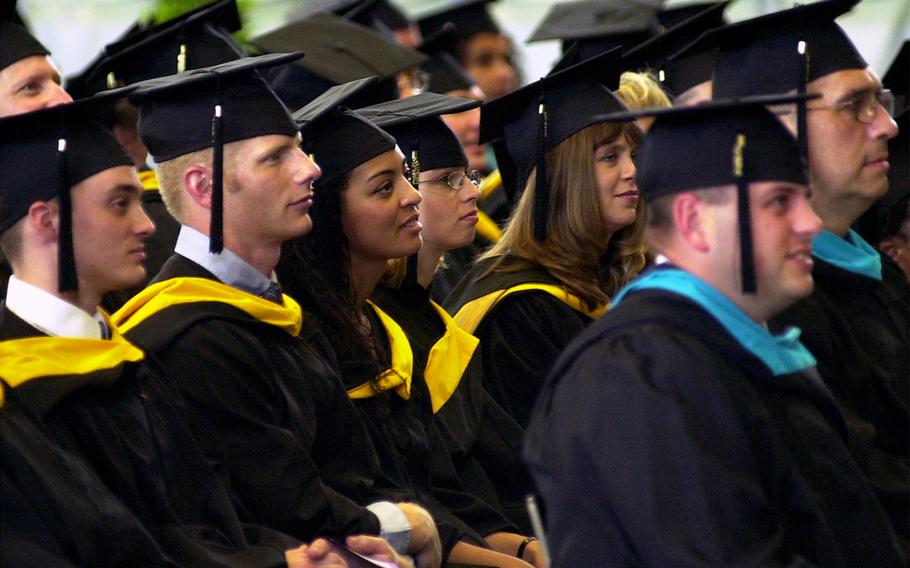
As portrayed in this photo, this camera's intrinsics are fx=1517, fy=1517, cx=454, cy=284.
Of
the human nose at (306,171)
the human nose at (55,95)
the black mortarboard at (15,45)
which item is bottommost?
the human nose at (306,171)

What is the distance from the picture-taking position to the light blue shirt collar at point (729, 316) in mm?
2838

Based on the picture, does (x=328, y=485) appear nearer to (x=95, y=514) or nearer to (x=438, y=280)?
(x=95, y=514)

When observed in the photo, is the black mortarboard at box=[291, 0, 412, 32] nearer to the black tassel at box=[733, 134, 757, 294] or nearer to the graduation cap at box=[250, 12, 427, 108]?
the graduation cap at box=[250, 12, 427, 108]

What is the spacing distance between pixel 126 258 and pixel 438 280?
311 cm

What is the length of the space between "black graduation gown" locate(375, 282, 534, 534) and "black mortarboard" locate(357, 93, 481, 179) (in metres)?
→ 0.44

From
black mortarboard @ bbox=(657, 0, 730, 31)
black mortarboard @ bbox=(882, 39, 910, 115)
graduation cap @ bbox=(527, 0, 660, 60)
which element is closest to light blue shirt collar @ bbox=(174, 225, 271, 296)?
black mortarboard @ bbox=(882, 39, 910, 115)

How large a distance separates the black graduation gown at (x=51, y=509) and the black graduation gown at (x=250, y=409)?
1.63ft

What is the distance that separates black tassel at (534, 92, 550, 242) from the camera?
4930mm

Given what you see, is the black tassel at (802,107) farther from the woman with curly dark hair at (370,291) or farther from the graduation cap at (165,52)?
the graduation cap at (165,52)

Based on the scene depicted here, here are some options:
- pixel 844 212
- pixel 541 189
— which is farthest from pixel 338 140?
pixel 844 212

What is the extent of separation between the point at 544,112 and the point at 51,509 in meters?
2.52

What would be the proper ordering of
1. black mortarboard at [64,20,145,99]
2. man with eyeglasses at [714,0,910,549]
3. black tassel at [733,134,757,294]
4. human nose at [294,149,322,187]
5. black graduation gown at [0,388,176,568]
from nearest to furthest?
1. black tassel at [733,134,757,294]
2. black graduation gown at [0,388,176,568]
3. man with eyeglasses at [714,0,910,549]
4. human nose at [294,149,322,187]
5. black mortarboard at [64,20,145,99]

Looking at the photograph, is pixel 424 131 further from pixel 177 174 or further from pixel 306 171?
pixel 177 174

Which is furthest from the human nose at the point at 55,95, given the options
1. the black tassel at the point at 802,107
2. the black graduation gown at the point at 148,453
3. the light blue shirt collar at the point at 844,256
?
the light blue shirt collar at the point at 844,256
